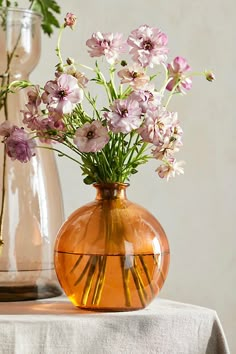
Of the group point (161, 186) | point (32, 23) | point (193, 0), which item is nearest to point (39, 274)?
point (32, 23)

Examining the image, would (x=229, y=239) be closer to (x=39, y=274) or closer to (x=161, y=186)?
(x=161, y=186)

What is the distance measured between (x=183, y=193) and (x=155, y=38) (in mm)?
567

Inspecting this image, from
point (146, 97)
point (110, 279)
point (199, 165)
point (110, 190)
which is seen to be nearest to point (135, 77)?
point (146, 97)

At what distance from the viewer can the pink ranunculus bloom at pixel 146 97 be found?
1028 millimetres

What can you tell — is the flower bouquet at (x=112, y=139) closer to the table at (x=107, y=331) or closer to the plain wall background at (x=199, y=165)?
the table at (x=107, y=331)

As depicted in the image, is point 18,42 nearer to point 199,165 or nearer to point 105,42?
point 105,42

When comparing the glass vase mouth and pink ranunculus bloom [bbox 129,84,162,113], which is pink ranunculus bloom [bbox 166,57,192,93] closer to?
pink ranunculus bloom [bbox 129,84,162,113]

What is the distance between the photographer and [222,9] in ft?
5.34

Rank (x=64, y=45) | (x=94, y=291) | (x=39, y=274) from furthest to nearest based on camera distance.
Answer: (x=64, y=45), (x=39, y=274), (x=94, y=291)

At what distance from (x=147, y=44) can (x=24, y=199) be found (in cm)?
28

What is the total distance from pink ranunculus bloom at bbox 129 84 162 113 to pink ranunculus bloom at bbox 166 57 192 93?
0.22 ft

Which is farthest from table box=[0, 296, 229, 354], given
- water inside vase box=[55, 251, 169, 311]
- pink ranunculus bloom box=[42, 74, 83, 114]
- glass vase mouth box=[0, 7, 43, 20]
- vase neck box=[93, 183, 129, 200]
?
glass vase mouth box=[0, 7, 43, 20]

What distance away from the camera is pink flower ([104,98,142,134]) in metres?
1.02

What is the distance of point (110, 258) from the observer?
3.40ft
